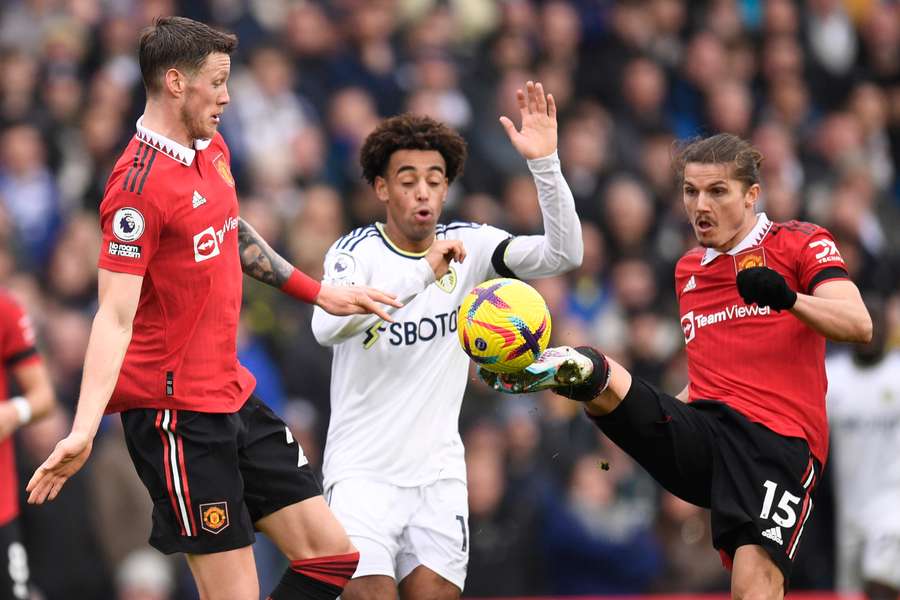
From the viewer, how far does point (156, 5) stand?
12562 mm

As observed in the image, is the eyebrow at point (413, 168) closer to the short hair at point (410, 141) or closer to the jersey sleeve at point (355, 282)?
the short hair at point (410, 141)

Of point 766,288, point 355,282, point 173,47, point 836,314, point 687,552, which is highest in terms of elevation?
point 173,47

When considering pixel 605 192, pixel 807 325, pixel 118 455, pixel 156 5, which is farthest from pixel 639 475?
pixel 156 5

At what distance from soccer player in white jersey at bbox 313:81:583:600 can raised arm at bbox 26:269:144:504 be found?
123 cm

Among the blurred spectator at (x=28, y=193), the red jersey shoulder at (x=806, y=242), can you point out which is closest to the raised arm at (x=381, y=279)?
the red jersey shoulder at (x=806, y=242)

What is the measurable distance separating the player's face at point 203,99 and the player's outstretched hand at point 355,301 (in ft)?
2.98

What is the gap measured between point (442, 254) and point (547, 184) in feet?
2.01

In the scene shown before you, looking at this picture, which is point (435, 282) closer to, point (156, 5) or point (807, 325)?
point (807, 325)

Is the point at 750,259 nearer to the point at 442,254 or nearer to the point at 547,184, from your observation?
the point at 547,184

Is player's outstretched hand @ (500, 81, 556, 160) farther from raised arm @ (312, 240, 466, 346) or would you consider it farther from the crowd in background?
the crowd in background

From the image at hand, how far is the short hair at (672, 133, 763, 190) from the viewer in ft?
22.6

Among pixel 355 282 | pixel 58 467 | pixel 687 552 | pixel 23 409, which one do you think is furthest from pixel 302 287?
pixel 687 552

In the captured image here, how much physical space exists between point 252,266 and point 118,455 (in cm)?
371

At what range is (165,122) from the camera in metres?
6.20
